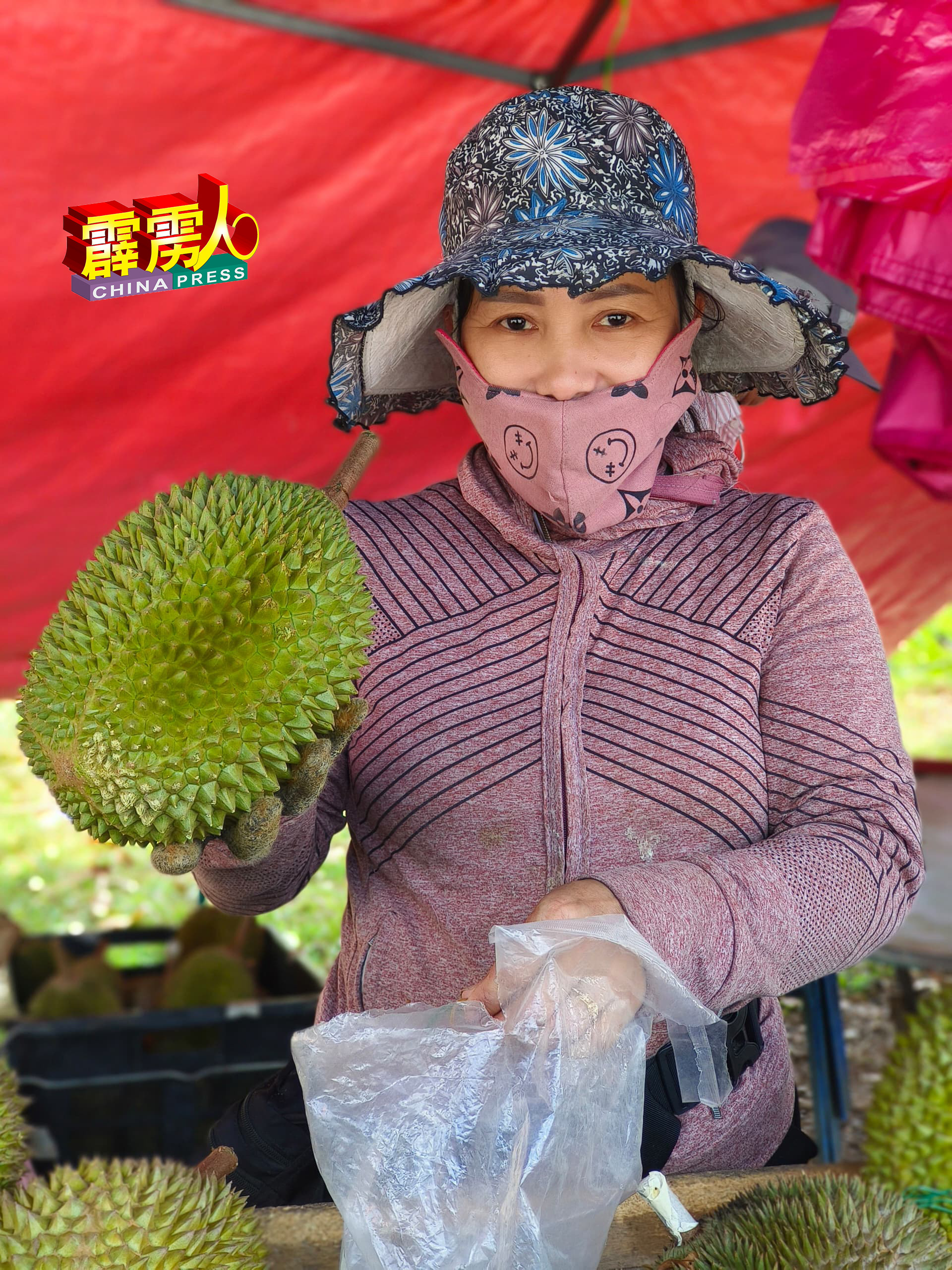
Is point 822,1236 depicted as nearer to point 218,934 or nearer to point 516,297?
point 516,297

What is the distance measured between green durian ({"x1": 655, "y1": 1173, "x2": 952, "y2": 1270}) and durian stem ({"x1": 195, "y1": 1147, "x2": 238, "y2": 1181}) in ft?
1.45

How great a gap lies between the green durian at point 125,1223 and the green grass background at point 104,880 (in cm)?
243

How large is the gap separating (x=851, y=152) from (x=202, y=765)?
1496mm

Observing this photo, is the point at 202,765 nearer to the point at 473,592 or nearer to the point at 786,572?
the point at 473,592

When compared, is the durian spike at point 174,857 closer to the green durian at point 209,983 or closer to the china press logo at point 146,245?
the china press logo at point 146,245

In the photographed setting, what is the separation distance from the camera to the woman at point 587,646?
141cm

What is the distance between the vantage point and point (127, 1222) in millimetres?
1035

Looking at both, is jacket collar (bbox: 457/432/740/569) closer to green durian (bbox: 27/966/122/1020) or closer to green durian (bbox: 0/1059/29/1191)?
green durian (bbox: 0/1059/29/1191)

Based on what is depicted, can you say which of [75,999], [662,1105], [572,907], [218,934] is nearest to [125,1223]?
[572,907]

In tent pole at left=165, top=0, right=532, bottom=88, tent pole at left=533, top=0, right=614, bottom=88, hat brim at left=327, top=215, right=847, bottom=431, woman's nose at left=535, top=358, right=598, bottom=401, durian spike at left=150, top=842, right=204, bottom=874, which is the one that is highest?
tent pole at left=533, top=0, right=614, bottom=88

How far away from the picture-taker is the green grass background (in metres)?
4.10

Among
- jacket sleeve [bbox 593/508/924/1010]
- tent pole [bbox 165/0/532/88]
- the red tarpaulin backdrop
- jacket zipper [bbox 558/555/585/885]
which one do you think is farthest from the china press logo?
jacket sleeve [bbox 593/508/924/1010]

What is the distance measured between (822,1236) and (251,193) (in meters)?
2.25

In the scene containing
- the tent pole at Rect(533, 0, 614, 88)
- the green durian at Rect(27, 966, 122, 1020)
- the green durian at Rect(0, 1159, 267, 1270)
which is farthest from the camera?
the green durian at Rect(27, 966, 122, 1020)
